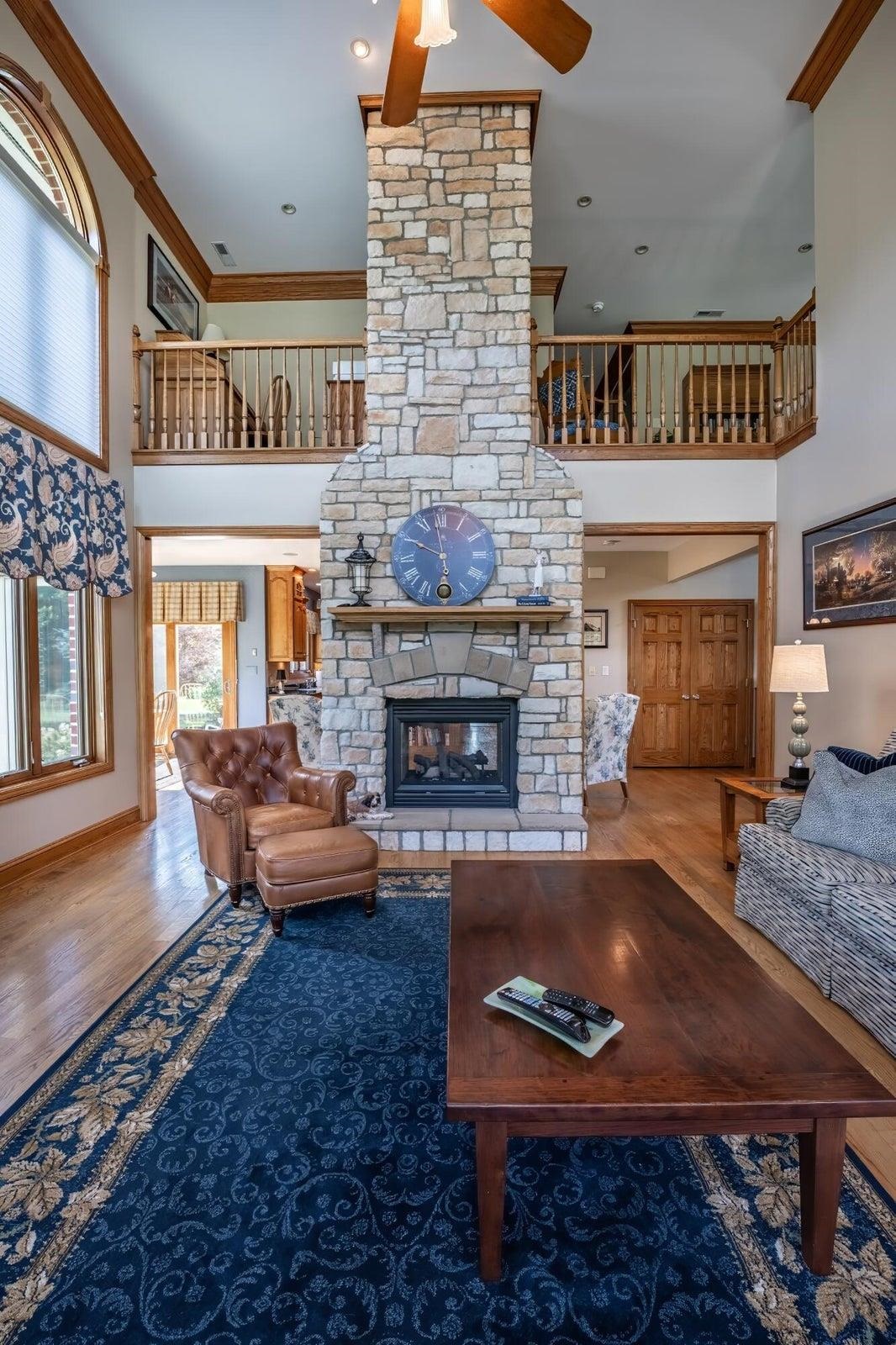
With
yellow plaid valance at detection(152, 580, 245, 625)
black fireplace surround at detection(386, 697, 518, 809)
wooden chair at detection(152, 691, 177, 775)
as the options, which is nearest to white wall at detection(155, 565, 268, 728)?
yellow plaid valance at detection(152, 580, 245, 625)

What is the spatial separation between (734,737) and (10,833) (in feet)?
23.7

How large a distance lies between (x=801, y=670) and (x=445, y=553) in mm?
2345

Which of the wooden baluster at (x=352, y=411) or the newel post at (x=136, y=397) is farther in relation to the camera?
the wooden baluster at (x=352, y=411)

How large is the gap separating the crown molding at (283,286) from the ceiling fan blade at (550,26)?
4437 millimetres

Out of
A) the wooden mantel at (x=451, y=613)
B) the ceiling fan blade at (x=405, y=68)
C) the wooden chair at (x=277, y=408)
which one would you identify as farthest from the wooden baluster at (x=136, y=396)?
the ceiling fan blade at (x=405, y=68)

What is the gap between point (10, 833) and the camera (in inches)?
141

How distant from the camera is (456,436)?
4.40m

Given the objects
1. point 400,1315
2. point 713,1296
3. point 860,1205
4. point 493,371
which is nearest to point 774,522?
point 493,371

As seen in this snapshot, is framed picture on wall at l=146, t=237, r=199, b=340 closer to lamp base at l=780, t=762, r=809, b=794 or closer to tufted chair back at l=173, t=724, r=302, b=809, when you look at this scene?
tufted chair back at l=173, t=724, r=302, b=809

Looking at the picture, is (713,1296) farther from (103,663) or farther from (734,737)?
(734,737)

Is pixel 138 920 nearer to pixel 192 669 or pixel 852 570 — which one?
pixel 852 570

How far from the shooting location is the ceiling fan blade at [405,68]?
2283 millimetres

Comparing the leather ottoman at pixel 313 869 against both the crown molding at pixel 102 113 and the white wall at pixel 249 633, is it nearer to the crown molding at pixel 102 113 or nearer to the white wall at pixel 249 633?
the crown molding at pixel 102 113

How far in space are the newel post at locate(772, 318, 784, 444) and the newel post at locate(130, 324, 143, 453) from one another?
16.5 ft
